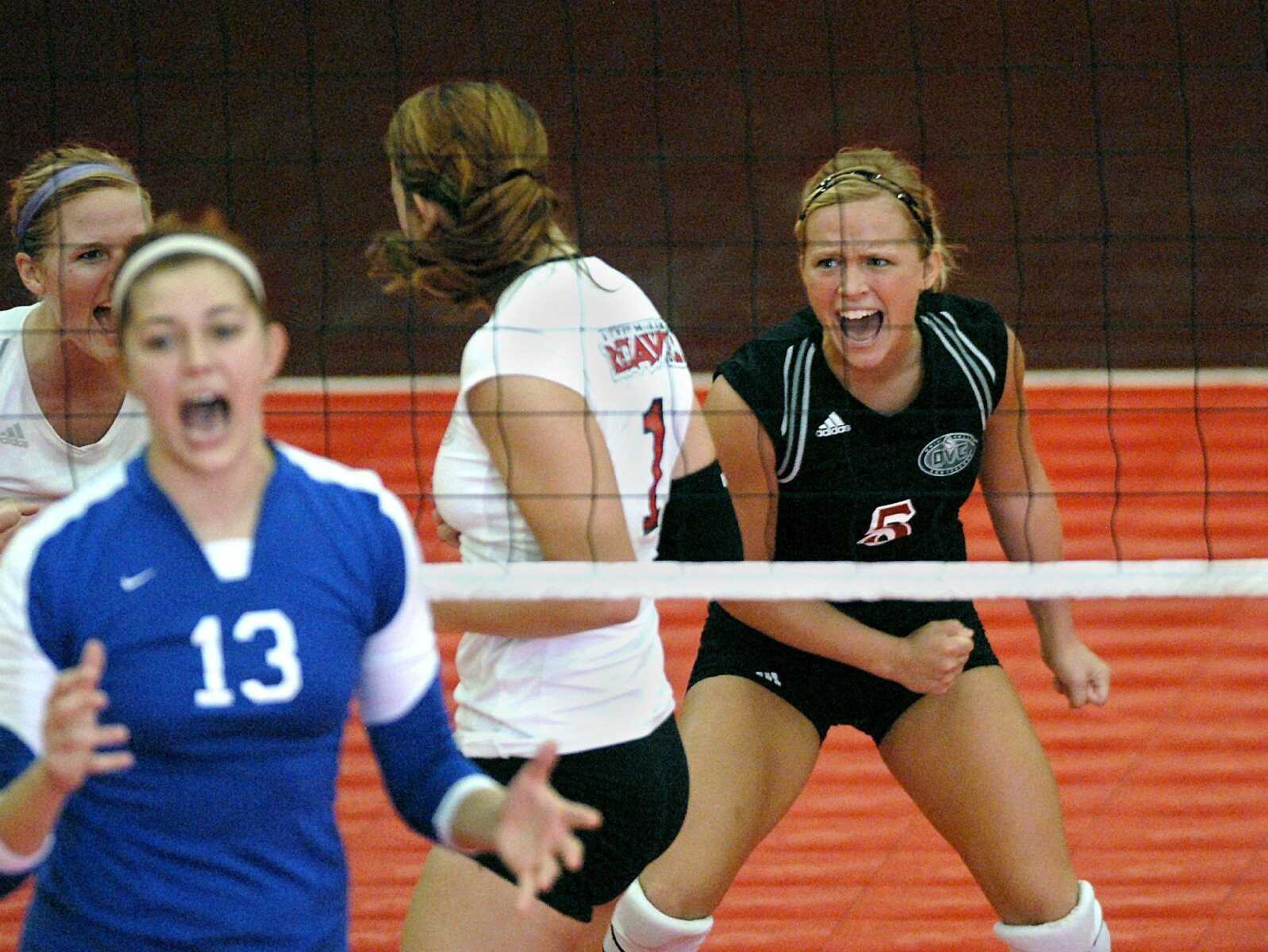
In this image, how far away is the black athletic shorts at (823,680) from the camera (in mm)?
3139

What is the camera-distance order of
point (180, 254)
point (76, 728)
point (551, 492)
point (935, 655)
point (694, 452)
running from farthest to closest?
point (935, 655), point (694, 452), point (551, 492), point (180, 254), point (76, 728)

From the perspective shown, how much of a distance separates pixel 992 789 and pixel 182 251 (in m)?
1.74

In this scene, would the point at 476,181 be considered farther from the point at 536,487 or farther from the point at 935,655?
the point at 935,655

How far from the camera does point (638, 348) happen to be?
8.17ft

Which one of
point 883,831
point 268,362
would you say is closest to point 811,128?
point 883,831

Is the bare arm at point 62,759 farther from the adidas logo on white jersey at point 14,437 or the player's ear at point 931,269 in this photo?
the player's ear at point 931,269

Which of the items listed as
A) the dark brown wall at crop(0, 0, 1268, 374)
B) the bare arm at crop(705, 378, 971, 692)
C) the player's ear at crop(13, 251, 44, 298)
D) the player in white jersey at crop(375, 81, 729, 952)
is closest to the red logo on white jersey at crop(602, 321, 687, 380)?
the player in white jersey at crop(375, 81, 729, 952)

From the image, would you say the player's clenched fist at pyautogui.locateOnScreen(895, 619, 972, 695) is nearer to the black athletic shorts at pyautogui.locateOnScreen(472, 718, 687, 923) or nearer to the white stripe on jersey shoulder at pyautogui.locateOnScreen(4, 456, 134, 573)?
the black athletic shorts at pyautogui.locateOnScreen(472, 718, 687, 923)

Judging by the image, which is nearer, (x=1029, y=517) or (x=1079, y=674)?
(x=1079, y=674)

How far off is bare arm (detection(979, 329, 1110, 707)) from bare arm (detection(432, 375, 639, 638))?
100 cm

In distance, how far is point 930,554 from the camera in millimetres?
3160

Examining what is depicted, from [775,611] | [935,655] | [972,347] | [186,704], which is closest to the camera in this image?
[186,704]

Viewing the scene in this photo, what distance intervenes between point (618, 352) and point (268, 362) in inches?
27.1

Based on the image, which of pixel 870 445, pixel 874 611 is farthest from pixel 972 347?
pixel 874 611
